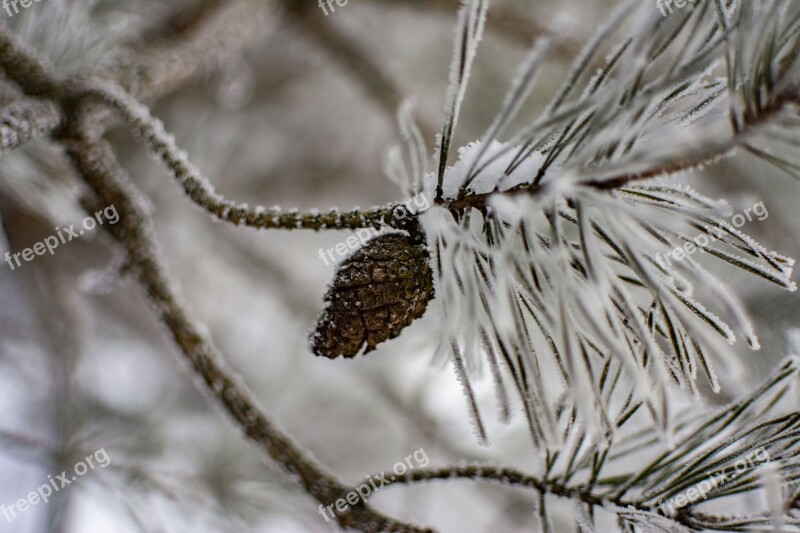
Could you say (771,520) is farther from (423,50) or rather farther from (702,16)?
(423,50)

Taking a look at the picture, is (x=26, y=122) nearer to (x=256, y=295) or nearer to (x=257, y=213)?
(x=257, y=213)

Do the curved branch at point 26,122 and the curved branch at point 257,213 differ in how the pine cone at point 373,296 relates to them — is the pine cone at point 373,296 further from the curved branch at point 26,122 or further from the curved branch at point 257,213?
the curved branch at point 26,122

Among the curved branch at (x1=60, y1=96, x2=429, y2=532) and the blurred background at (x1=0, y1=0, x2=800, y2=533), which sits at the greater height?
the blurred background at (x1=0, y1=0, x2=800, y2=533)

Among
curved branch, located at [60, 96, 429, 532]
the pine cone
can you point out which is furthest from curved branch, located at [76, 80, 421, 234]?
curved branch, located at [60, 96, 429, 532]

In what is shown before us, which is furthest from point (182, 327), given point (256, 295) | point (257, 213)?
point (256, 295)

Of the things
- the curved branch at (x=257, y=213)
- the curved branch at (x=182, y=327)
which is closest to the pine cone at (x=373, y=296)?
the curved branch at (x=257, y=213)

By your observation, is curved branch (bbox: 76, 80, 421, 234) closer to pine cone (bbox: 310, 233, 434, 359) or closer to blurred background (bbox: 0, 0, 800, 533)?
pine cone (bbox: 310, 233, 434, 359)
